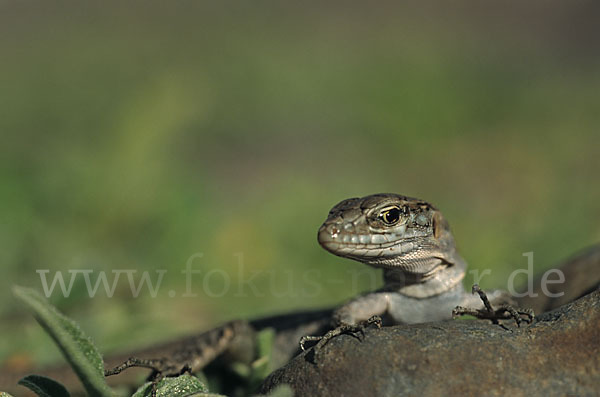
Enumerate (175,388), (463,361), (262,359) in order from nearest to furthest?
1. (463,361)
2. (175,388)
3. (262,359)

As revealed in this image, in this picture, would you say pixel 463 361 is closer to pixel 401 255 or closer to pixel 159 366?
pixel 401 255

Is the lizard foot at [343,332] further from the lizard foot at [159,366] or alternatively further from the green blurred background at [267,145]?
the green blurred background at [267,145]

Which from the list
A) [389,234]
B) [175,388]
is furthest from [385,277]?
[175,388]

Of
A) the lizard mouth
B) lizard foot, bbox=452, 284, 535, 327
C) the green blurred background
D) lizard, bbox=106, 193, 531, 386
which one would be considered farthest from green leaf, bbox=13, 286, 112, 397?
the green blurred background

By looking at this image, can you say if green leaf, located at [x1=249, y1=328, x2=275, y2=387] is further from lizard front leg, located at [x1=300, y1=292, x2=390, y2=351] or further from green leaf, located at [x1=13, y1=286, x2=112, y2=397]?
green leaf, located at [x1=13, y1=286, x2=112, y2=397]

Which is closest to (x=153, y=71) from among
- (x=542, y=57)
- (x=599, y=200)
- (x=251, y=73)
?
(x=251, y=73)

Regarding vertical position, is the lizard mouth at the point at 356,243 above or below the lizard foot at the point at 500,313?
above

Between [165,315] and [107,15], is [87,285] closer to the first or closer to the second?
[165,315]

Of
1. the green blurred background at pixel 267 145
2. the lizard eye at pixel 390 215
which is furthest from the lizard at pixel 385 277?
the green blurred background at pixel 267 145
